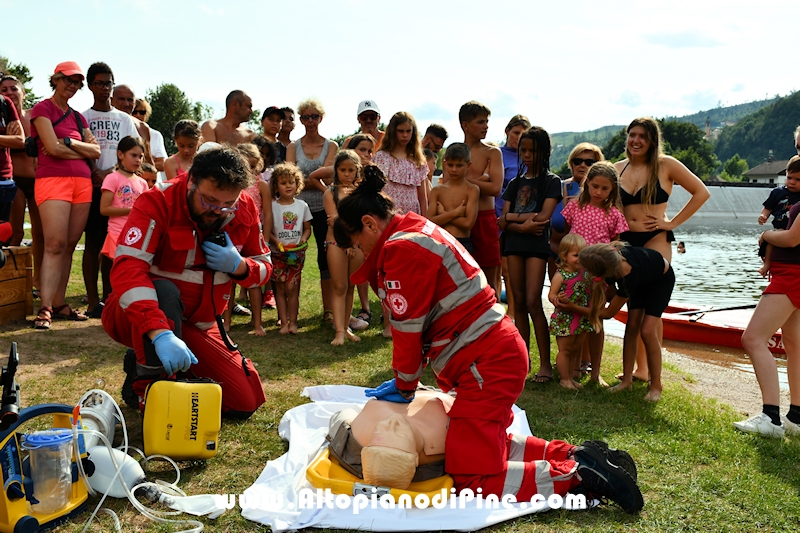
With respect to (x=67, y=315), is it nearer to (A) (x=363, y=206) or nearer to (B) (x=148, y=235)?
(B) (x=148, y=235)

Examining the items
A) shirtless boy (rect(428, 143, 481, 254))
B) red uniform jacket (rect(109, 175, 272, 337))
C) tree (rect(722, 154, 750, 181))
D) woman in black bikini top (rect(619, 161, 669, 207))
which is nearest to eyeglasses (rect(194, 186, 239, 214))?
red uniform jacket (rect(109, 175, 272, 337))

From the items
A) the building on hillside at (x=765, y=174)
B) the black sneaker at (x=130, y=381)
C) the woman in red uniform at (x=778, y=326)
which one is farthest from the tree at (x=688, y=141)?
the black sneaker at (x=130, y=381)

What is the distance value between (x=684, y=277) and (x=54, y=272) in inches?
730

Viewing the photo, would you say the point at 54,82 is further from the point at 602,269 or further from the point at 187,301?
the point at 602,269

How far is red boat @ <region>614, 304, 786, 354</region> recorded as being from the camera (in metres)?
8.74

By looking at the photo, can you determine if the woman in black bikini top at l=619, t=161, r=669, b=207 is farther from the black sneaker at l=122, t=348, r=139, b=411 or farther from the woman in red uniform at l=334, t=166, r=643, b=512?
the black sneaker at l=122, t=348, r=139, b=411

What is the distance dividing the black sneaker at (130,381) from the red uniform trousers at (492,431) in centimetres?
220

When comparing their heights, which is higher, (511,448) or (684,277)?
(511,448)

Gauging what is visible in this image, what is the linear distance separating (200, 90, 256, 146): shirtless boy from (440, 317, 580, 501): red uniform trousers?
4.79 meters

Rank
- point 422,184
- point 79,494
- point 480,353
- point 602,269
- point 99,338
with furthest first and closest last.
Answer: point 422,184, point 99,338, point 602,269, point 480,353, point 79,494

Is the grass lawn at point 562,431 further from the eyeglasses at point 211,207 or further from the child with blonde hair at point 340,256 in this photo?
the eyeglasses at point 211,207

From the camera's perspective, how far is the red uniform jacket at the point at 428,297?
10.4 ft

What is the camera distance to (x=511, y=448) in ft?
11.1

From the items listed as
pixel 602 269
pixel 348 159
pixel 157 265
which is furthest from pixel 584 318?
pixel 157 265
